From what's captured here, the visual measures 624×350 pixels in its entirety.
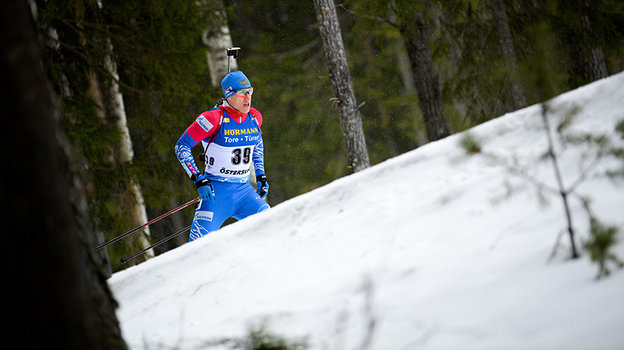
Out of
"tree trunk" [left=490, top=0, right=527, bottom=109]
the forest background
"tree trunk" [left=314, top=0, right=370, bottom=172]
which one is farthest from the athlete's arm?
"tree trunk" [left=490, top=0, right=527, bottom=109]

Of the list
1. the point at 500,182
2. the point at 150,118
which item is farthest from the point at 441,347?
the point at 150,118

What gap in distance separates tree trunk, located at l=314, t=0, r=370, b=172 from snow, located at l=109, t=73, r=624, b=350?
3.66 m

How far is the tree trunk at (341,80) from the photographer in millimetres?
7320

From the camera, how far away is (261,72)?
15078mm

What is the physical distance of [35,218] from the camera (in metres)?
1.74

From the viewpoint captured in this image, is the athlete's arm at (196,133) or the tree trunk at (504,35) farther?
the tree trunk at (504,35)

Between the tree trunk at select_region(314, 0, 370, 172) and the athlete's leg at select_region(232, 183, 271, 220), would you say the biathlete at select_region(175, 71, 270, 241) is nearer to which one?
the athlete's leg at select_region(232, 183, 271, 220)

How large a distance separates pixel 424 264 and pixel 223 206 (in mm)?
3566

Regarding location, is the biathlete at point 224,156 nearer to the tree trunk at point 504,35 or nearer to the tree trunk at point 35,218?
the tree trunk at point 35,218

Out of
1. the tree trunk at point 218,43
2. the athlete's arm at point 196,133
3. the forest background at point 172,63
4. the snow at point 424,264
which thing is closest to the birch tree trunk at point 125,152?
the forest background at point 172,63

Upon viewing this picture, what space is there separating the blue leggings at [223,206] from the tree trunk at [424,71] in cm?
387

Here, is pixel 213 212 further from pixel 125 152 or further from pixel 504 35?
pixel 504 35

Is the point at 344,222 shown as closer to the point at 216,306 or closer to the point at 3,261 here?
→ the point at 216,306

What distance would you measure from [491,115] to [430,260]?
6.51 metres
